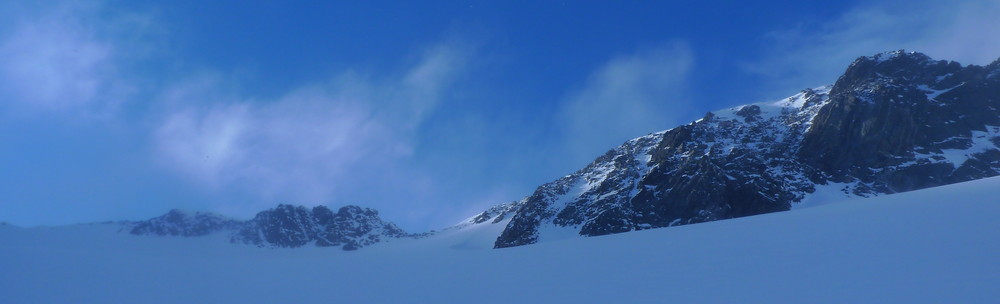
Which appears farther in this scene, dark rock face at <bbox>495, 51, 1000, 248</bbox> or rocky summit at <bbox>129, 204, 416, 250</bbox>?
rocky summit at <bbox>129, 204, 416, 250</bbox>

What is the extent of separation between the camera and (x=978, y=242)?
1091 cm

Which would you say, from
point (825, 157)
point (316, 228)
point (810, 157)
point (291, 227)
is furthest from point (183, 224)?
point (825, 157)

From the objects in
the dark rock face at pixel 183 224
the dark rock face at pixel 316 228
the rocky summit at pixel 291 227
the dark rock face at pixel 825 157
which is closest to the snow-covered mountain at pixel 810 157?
the dark rock face at pixel 825 157

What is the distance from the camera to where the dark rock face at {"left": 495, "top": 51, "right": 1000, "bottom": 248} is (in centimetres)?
5712

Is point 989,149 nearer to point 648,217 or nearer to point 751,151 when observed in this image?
point 751,151

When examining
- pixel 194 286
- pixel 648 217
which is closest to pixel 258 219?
pixel 648 217

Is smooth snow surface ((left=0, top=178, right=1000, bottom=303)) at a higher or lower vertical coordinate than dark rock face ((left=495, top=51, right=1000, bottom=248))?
lower

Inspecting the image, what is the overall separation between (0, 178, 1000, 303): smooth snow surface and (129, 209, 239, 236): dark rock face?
12440 centimetres

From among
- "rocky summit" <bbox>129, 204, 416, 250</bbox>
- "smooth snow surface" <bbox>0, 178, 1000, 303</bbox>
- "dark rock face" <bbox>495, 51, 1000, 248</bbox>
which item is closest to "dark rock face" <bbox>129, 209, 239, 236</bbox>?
"rocky summit" <bbox>129, 204, 416, 250</bbox>

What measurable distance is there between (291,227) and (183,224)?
35.8 metres

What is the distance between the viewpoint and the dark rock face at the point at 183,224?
129m

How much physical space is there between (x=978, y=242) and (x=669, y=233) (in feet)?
29.0

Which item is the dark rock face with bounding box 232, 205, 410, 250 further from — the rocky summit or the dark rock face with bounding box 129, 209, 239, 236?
the dark rock face with bounding box 129, 209, 239, 236

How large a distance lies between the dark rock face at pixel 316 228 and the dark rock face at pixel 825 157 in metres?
56.5
